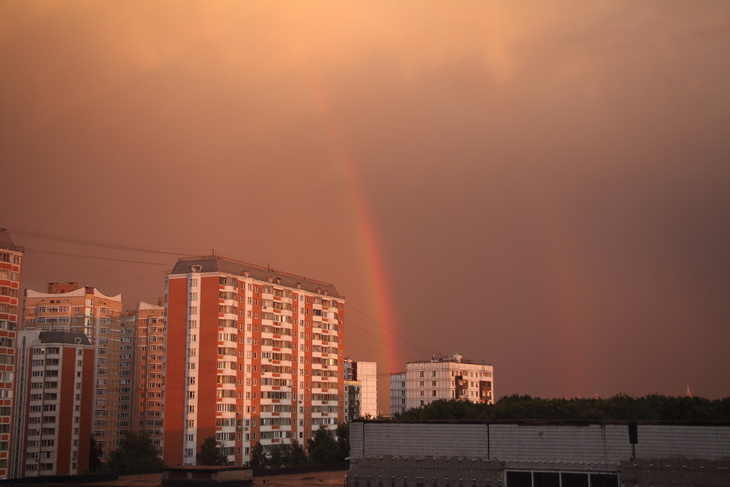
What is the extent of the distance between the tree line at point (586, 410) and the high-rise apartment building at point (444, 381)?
91669 millimetres

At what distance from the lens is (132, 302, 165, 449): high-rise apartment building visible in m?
156

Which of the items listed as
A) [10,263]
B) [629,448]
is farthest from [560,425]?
[10,263]

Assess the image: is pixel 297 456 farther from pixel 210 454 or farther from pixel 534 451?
pixel 534 451

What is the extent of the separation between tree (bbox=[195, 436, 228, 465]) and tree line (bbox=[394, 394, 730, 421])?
2548 cm

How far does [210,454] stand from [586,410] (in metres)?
45.6

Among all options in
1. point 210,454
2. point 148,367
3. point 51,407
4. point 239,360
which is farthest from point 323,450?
point 148,367

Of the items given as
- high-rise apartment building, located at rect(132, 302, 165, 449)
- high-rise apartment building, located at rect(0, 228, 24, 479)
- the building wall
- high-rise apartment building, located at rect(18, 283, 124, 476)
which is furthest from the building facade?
the building wall

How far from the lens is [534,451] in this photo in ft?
137

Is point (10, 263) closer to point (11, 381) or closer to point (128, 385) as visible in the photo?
point (11, 381)

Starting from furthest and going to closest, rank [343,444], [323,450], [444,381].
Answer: [444,381] → [343,444] → [323,450]

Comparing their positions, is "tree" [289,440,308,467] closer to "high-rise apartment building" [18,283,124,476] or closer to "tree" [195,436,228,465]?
"tree" [195,436,228,465]

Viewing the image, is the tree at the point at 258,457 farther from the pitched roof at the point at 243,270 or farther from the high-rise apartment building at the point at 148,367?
the high-rise apartment building at the point at 148,367

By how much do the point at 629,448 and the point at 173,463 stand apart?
7161 cm

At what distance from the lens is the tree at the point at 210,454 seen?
318 ft
